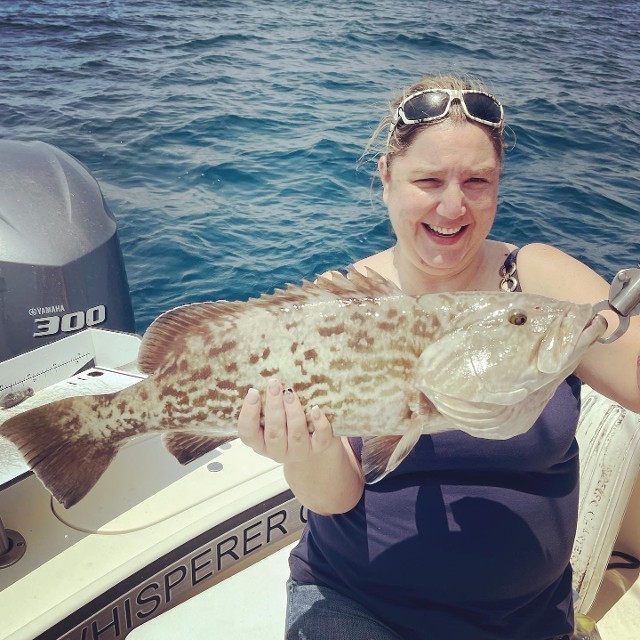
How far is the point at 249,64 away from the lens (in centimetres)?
1497

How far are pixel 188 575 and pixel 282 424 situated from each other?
4.52ft

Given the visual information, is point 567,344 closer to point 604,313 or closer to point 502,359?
point 502,359

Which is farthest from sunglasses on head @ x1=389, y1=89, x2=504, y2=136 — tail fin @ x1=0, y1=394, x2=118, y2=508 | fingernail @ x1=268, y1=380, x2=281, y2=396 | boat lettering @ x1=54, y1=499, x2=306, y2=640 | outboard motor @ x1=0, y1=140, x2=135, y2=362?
outboard motor @ x1=0, y1=140, x2=135, y2=362

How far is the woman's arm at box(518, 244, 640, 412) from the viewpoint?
2.20m

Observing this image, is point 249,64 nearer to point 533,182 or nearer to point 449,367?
point 533,182

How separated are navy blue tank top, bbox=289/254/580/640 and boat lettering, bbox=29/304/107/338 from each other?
2380 millimetres

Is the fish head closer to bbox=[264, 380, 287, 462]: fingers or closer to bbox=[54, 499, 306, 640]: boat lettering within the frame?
bbox=[264, 380, 287, 462]: fingers

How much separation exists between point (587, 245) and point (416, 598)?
7808mm

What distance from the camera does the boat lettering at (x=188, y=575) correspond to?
273 cm

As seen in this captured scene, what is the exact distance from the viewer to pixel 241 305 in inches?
87.0

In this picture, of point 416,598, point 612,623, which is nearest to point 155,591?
point 416,598

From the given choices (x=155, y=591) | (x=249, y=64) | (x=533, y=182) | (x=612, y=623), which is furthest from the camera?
(x=249, y=64)

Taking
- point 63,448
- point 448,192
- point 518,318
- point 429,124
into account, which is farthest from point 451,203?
point 63,448

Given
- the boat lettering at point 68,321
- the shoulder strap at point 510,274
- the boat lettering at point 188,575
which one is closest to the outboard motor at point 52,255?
the boat lettering at point 68,321
